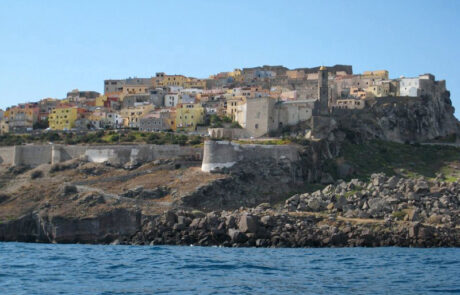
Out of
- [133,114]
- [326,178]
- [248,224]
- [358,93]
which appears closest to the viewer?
[248,224]

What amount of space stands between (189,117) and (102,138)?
10.2 metres

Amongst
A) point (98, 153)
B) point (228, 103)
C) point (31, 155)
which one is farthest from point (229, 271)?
point (228, 103)

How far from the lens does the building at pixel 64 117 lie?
94188mm

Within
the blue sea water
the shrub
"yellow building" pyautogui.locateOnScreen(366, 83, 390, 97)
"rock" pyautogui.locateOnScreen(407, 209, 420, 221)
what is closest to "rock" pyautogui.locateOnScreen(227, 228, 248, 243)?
the blue sea water

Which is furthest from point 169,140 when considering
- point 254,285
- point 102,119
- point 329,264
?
point 254,285

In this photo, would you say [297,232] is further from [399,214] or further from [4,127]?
[4,127]

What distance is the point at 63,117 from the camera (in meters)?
95.1

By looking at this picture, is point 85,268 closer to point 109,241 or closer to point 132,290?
point 132,290

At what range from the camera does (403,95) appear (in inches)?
3647

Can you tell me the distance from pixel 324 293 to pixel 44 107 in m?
73.5

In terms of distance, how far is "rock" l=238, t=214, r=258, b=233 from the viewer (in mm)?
56125

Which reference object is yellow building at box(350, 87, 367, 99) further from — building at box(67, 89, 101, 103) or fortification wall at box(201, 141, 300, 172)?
building at box(67, 89, 101, 103)

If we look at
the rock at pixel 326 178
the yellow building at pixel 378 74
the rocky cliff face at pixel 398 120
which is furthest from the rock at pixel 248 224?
the yellow building at pixel 378 74

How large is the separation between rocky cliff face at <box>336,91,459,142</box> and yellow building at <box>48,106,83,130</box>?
95.8ft
